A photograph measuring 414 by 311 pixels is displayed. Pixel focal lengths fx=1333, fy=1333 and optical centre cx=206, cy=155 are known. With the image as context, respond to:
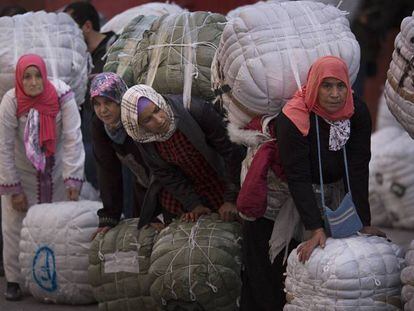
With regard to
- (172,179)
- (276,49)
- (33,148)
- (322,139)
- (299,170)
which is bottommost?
(33,148)

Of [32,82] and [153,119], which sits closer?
[153,119]

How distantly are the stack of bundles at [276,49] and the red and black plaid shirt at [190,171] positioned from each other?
0.63 meters

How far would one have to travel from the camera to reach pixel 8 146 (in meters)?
8.77

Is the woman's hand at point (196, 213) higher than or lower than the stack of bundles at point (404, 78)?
lower

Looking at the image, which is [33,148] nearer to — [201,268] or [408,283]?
[201,268]

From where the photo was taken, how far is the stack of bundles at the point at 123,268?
779 cm

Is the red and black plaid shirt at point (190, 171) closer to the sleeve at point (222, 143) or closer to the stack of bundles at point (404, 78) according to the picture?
the sleeve at point (222, 143)

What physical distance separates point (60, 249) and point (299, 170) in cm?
251

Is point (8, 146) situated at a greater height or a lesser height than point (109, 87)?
lesser

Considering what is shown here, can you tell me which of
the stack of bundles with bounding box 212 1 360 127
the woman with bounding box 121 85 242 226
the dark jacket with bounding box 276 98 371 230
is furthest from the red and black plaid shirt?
the dark jacket with bounding box 276 98 371 230

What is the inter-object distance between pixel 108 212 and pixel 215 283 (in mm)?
1275

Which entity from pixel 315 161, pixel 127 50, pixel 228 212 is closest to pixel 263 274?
pixel 228 212

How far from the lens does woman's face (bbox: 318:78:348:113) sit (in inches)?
254

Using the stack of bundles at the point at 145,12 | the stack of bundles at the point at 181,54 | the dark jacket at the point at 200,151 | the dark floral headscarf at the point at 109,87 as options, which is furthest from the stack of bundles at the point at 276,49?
the stack of bundles at the point at 145,12
